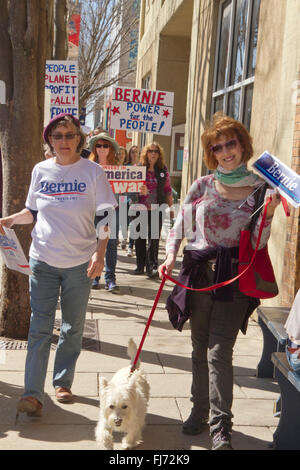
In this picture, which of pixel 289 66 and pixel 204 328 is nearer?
pixel 204 328

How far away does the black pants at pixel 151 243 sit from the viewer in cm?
984

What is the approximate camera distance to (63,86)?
→ 852cm

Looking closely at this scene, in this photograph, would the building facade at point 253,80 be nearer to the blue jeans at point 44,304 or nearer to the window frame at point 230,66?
the window frame at point 230,66

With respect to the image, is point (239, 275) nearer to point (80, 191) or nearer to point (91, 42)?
point (80, 191)

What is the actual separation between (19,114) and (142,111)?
354cm

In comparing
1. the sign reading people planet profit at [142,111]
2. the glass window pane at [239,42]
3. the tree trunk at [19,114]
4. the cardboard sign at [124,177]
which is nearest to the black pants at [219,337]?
the tree trunk at [19,114]

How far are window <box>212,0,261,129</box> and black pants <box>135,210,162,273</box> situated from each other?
2132mm

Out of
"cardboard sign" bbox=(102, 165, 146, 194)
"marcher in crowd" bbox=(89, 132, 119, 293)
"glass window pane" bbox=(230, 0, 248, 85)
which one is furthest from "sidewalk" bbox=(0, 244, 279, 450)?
"glass window pane" bbox=(230, 0, 248, 85)

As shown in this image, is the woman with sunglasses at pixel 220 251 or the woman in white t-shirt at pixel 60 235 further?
the woman in white t-shirt at pixel 60 235

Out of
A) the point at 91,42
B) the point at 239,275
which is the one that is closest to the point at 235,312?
the point at 239,275

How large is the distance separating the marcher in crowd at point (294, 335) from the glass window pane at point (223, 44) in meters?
7.38

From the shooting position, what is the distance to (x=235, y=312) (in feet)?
12.3

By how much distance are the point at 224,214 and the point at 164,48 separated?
15.0 meters

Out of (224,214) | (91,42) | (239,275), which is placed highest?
(91,42)
